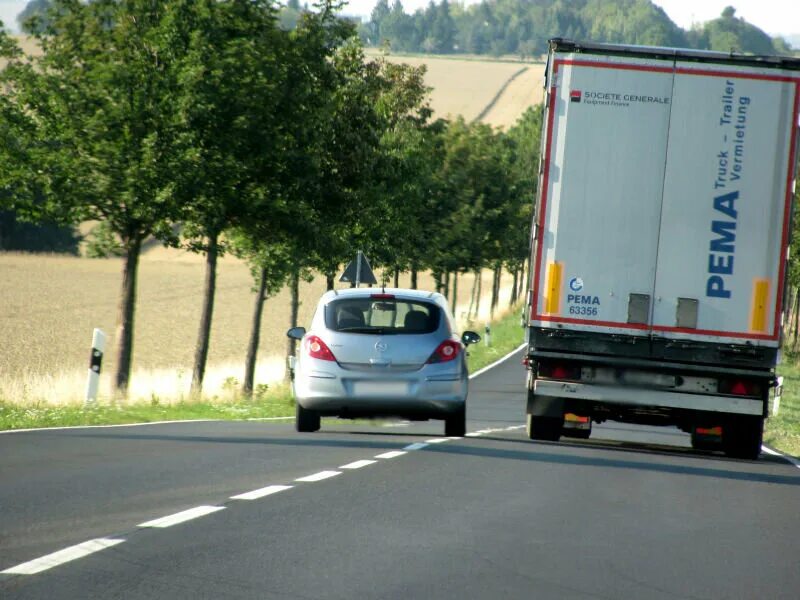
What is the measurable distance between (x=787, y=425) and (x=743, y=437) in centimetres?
1268

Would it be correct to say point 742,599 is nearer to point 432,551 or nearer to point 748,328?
point 432,551

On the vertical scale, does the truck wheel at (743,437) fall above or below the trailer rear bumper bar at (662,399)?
below

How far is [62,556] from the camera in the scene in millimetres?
7535

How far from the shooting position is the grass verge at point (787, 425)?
22.9 meters

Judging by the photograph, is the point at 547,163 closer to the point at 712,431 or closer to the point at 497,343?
the point at 712,431

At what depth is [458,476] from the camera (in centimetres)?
1270

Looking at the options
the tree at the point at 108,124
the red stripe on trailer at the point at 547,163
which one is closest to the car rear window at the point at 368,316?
the red stripe on trailer at the point at 547,163

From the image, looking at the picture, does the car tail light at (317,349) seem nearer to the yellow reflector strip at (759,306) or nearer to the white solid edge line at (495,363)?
the yellow reflector strip at (759,306)

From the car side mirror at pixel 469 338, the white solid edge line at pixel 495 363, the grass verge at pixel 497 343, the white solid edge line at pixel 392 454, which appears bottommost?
the white solid edge line at pixel 495 363

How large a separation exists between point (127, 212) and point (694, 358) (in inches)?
458

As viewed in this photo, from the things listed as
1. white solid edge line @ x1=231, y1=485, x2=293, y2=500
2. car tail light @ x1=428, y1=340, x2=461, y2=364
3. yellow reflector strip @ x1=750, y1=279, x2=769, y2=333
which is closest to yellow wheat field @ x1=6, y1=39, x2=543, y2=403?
car tail light @ x1=428, y1=340, x2=461, y2=364

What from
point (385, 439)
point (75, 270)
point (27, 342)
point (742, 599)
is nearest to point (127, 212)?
point (385, 439)

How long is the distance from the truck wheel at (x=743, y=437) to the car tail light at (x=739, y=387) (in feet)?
2.86

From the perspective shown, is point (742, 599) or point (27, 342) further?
point (27, 342)
